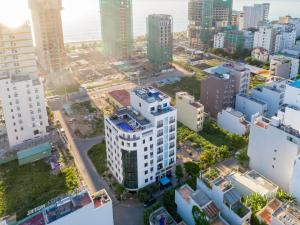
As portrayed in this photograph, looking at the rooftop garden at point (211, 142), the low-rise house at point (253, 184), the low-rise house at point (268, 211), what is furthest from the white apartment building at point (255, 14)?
the low-rise house at point (268, 211)

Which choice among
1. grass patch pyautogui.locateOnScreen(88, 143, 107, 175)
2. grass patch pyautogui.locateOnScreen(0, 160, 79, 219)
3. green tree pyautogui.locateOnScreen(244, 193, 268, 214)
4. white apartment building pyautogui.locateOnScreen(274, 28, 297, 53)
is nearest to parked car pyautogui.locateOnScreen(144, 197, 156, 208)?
grass patch pyautogui.locateOnScreen(88, 143, 107, 175)

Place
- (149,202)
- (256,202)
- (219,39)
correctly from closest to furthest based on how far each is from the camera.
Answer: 1. (256,202)
2. (149,202)
3. (219,39)

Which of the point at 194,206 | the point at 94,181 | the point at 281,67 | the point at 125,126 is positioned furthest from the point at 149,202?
the point at 281,67

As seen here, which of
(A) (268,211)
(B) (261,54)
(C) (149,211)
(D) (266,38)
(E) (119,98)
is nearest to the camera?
(A) (268,211)

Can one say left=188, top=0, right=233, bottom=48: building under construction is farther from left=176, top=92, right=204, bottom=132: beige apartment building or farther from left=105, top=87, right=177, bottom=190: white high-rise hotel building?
left=105, top=87, right=177, bottom=190: white high-rise hotel building

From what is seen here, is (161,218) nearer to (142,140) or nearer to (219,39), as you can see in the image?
(142,140)

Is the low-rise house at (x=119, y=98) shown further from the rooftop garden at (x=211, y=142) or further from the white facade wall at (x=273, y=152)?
the white facade wall at (x=273, y=152)
